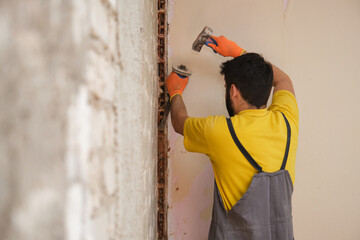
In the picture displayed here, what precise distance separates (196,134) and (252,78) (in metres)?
0.38

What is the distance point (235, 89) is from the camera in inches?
45.9

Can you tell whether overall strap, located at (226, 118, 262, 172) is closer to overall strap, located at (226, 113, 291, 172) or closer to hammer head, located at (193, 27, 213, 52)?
overall strap, located at (226, 113, 291, 172)

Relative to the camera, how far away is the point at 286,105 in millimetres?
1224

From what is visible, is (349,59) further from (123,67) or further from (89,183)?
(89,183)

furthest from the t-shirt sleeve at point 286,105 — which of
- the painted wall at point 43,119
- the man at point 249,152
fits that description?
the painted wall at point 43,119

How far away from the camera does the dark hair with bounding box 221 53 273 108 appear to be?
1.13 metres

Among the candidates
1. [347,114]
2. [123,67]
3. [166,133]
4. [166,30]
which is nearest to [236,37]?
[166,30]

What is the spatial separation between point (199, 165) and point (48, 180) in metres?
1.41

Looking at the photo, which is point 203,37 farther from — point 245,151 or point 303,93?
point 303,93

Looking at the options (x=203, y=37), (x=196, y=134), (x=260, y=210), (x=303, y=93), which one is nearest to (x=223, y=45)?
(x=203, y=37)

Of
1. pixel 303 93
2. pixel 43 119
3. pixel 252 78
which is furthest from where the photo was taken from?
pixel 303 93

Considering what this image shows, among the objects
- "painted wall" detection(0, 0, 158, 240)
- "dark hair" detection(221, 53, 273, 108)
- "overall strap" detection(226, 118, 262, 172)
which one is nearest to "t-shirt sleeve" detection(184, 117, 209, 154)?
"overall strap" detection(226, 118, 262, 172)

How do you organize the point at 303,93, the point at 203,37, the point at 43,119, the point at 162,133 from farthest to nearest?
the point at 303,93 < the point at 162,133 < the point at 203,37 < the point at 43,119

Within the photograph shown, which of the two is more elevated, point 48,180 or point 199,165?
point 48,180
